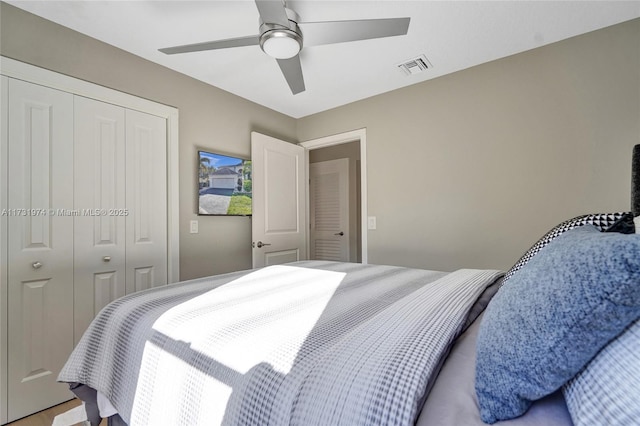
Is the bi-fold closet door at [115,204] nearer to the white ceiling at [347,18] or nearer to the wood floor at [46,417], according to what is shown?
the wood floor at [46,417]

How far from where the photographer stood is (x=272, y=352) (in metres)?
0.73

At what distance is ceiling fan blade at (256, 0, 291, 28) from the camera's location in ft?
4.42

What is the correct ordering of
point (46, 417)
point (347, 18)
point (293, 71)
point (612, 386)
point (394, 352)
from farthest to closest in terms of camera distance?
point (293, 71)
point (347, 18)
point (46, 417)
point (394, 352)
point (612, 386)

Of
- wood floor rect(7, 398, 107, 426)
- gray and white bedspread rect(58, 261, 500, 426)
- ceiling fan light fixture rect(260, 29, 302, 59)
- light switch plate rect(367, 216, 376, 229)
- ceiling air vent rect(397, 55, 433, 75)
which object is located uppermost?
ceiling air vent rect(397, 55, 433, 75)

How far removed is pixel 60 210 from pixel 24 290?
51 cm

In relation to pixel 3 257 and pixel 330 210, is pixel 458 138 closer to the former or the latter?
pixel 330 210

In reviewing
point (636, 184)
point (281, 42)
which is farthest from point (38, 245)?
point (636, 184)

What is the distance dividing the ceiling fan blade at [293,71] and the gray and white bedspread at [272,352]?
142cm

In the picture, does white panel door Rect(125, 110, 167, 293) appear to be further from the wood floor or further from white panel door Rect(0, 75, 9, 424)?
the wood floor

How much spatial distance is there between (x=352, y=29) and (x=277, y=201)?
199 cm

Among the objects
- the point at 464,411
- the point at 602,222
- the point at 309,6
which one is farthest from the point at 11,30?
the point at 602,222

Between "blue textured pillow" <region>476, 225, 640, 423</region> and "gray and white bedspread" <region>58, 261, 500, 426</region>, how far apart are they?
0.14 m

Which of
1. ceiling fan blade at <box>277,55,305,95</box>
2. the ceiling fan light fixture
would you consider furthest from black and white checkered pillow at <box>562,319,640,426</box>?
ceiling fan blade at <box>277,55,305,95</box>

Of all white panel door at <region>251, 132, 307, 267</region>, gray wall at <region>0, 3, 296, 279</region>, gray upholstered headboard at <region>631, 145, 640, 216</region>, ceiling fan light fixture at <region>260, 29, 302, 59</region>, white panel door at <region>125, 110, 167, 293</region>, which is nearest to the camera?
gray upholstered headboard at <region>631, 145, 640, 216</region>
